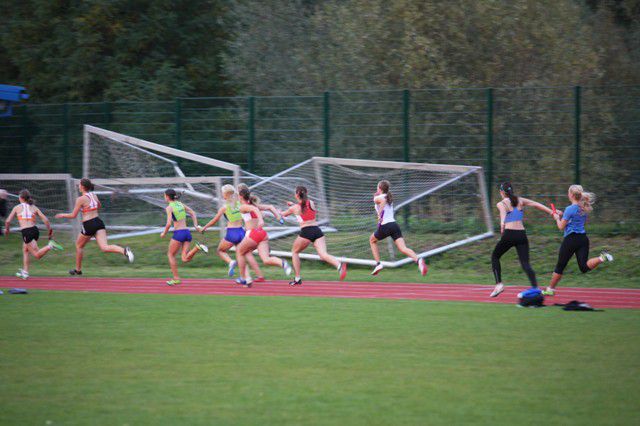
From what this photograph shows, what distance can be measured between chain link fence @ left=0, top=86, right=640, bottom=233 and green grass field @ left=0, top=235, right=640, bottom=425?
23.1ft

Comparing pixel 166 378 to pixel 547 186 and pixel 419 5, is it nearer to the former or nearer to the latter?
pixel 547 186

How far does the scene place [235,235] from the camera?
1688 centimetres

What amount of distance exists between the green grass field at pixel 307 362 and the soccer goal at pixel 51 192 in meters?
7.91

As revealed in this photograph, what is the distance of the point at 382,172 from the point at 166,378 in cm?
1241

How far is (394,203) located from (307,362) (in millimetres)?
11003

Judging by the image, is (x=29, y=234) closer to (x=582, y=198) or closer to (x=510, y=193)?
(x=510, y=193)

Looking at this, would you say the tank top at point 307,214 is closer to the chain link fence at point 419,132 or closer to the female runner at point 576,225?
the female runner at point 576,225

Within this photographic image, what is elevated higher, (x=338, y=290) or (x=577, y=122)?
(x=577, y=122)

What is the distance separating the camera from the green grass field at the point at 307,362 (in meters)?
7.09

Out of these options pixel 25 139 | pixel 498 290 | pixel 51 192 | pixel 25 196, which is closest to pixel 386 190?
pixel 498 290

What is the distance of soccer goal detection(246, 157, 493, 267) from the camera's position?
63.7ft

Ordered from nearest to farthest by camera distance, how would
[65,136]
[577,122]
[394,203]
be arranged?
[577,122], [394,203], [65,136]

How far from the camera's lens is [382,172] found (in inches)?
787

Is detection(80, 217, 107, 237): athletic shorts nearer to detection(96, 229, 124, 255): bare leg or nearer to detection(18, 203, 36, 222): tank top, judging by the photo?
detection(96, 229, 124, 255): bare leg
